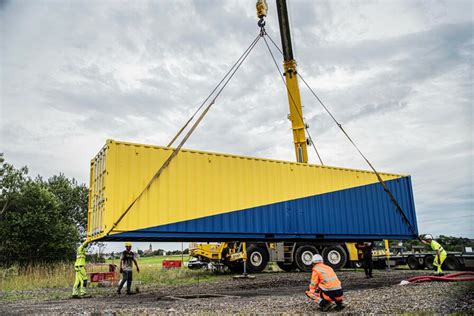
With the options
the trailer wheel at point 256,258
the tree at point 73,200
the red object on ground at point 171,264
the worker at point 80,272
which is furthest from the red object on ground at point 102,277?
the tree at point 73,200

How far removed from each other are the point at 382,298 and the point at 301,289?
9.94ft

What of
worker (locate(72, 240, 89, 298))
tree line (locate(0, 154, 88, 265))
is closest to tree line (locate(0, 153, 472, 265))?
tree line (locate(0, 154, 88, 265))

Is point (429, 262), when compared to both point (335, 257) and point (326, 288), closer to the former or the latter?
point (335, 257)

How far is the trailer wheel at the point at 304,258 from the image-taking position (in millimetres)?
14633

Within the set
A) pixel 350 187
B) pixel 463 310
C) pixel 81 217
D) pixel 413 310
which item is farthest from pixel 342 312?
pixel 81 217

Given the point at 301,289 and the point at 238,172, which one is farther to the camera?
the point at 238,172

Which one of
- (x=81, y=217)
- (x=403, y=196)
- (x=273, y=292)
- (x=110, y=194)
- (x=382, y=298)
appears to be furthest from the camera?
(x=81, y=217)

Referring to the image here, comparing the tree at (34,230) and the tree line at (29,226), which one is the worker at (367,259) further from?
the tree at (34,230)

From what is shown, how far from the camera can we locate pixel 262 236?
37.5 feet

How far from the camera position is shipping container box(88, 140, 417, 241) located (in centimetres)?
952

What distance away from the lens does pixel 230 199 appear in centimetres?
1088

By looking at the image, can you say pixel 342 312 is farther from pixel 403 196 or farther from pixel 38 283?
pixel 38 283

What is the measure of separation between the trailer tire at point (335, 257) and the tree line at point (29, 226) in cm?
1754

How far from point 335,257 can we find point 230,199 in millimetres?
6252
